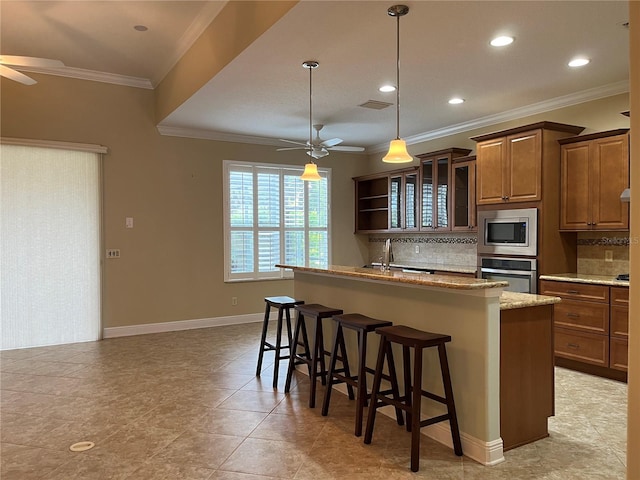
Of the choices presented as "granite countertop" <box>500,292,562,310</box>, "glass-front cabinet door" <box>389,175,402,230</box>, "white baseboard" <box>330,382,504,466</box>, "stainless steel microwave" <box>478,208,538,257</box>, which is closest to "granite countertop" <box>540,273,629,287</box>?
"stainless steel microwave" <box>478,208,538,257</box>

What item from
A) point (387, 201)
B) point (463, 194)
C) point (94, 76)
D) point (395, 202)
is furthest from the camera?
point (387, 201)

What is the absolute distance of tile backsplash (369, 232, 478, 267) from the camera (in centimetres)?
634

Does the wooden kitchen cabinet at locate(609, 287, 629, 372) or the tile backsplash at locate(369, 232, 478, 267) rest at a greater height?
the tile backsplash at locate(369, 232, 478, 267)

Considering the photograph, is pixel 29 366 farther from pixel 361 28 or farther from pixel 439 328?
pixel 361 28

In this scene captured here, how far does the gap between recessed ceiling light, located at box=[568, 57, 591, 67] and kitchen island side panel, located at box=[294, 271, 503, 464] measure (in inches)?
99.3

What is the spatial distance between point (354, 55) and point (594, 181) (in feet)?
8.84

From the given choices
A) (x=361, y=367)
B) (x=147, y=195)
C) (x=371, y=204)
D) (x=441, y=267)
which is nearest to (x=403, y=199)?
(x=371, y=204)

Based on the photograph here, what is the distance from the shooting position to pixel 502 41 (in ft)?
11.6

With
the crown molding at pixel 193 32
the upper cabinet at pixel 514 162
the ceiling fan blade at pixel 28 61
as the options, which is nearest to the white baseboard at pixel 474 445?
the upper cabinet at pixel 514 162

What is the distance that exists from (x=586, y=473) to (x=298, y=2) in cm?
322

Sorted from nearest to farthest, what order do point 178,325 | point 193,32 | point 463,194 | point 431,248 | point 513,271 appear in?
1. point 193,32
2. point 513,271
3. point 463,194
4. point 178,325
5. point 431,248

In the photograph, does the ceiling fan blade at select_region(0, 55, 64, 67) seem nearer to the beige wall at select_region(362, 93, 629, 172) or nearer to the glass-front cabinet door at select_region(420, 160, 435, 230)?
the glass-front cabinet door at select_region(420, 160, 435, 230)

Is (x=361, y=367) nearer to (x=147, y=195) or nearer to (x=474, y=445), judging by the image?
(x=474, y=445)

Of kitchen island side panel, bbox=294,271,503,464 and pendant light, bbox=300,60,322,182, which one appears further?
pendant light, bbox=300,60,322,182
